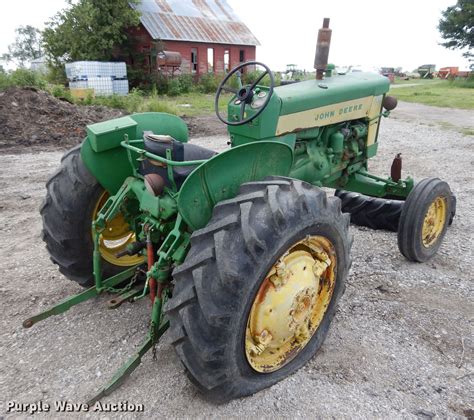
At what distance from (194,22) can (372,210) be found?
23390 mm

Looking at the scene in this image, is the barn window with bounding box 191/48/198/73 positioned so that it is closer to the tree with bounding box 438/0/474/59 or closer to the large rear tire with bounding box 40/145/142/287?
the tree with bounding box 438/0/474/59

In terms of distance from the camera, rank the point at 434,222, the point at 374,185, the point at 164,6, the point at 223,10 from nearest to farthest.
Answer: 1. the point at 434,222
2. the point at 374,185
3. the point at 164,6
4. the point at 223,10

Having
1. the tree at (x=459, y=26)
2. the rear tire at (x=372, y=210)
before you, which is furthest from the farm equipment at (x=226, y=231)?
the tree at (x=459, y=26)

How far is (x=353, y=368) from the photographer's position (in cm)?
231

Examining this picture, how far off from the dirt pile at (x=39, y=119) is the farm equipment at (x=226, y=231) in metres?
6.42

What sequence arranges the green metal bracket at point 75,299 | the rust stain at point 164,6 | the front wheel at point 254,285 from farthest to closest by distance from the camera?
1. the rust stain at point 164,6
2. the green metal bracket at point 75,299
3. the front wheel at point 254,285

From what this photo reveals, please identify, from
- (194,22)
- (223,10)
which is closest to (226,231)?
A: (194,22)

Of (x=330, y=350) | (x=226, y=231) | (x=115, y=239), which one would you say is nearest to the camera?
(x=226, y=231)

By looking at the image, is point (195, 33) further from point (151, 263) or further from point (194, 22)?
point (151, 263)

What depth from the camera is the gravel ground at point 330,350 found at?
2.08 meters

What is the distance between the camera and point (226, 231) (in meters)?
1.84

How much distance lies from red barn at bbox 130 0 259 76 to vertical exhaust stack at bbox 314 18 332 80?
19.9m

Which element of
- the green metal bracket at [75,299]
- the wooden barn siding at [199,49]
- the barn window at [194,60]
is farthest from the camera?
the barn window at [194,60]

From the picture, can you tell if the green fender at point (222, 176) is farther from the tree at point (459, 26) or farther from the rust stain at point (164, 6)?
the tree at point (459, 26)
